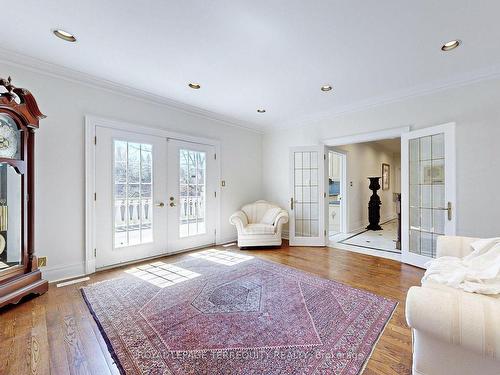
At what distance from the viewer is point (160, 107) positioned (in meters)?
3.82

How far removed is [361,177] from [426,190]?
3.02m

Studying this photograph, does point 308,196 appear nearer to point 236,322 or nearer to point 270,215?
point 270,215

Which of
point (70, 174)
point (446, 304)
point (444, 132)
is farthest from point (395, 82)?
point (70, 174)

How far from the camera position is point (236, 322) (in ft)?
6.46

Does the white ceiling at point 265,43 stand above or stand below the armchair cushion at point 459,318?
above

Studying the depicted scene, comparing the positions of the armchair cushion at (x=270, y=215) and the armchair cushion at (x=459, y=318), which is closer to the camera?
the armchair cushion at (x=459, y=318)

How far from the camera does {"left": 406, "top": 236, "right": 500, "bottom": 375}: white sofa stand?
102cm

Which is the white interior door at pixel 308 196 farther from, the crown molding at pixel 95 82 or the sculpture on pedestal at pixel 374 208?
the sculpture on pedestal at pixel 374 208

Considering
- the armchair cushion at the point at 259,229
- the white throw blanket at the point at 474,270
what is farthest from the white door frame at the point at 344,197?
the white throw blanket at the point at 474,270

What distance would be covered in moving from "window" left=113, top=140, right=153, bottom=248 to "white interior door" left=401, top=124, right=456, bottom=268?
3936 millimetres

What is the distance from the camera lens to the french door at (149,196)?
3.24m

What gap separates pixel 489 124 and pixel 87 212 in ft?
17.0

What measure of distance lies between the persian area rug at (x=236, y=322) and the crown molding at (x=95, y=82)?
2552 mm

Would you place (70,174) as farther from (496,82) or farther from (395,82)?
(496,82)
